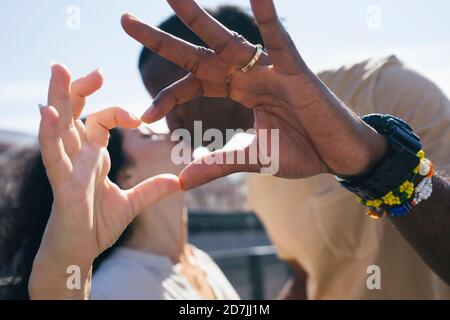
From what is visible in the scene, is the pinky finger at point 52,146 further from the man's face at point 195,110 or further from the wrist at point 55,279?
the man's face at point 195,110


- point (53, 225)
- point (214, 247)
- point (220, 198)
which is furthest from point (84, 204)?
point (220, 198)

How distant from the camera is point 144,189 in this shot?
5.43ft

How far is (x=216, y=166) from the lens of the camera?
1.61 meters

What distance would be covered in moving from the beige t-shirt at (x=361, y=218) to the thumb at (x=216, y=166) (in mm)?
915

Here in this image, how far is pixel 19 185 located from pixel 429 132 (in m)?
1.96

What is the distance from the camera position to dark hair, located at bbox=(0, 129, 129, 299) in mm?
2240

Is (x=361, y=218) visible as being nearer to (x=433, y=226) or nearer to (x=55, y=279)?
(x=433, y=226)

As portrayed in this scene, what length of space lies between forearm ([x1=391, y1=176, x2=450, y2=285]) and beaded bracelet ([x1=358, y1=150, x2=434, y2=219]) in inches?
0.8

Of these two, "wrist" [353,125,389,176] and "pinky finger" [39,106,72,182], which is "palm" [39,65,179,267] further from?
"wrist" [353,125,389,176]

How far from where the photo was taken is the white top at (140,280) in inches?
95.3

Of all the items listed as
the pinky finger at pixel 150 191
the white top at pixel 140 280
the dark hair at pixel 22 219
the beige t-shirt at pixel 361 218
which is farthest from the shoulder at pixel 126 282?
the beige t-shirt at pixel 361 218

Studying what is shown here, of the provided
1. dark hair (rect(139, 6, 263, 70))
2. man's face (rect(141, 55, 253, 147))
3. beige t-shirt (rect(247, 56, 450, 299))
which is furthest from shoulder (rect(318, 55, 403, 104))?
dark hair (rect(139, 6, 263, 70))

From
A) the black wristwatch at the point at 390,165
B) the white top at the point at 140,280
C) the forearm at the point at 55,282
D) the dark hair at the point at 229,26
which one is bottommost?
the white top at the point at 140,280

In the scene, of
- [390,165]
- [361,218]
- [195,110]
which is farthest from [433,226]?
[195,110]
